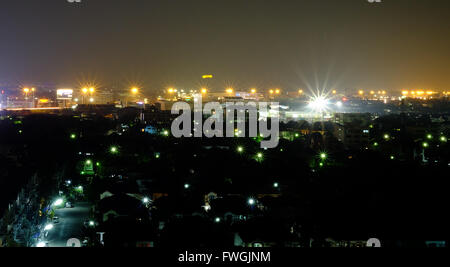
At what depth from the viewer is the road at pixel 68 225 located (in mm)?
4447

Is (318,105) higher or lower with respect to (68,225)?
higher

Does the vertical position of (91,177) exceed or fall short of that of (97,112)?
it falls short

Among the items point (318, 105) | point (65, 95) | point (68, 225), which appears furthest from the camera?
point (318, 105)

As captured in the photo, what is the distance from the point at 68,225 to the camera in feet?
16.2

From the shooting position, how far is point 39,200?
5863mm

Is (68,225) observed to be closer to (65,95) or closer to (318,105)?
(65,95)

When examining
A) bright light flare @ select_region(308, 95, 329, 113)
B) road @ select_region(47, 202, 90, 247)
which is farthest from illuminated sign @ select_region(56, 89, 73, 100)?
road @ select_region(47, 202, 90, 247)

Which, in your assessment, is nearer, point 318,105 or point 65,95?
point 65,95

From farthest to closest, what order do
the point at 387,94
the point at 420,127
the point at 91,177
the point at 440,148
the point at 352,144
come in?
the point at 387,94, the point at 420,127, the point at 352,144, the point at 440,148, the point at 91,177

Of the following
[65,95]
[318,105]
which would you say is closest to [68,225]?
[65,95]

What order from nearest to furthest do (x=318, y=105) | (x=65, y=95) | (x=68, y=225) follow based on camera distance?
(x=68, y=225) → (x=65, y=95) → (x=318, y=105)
